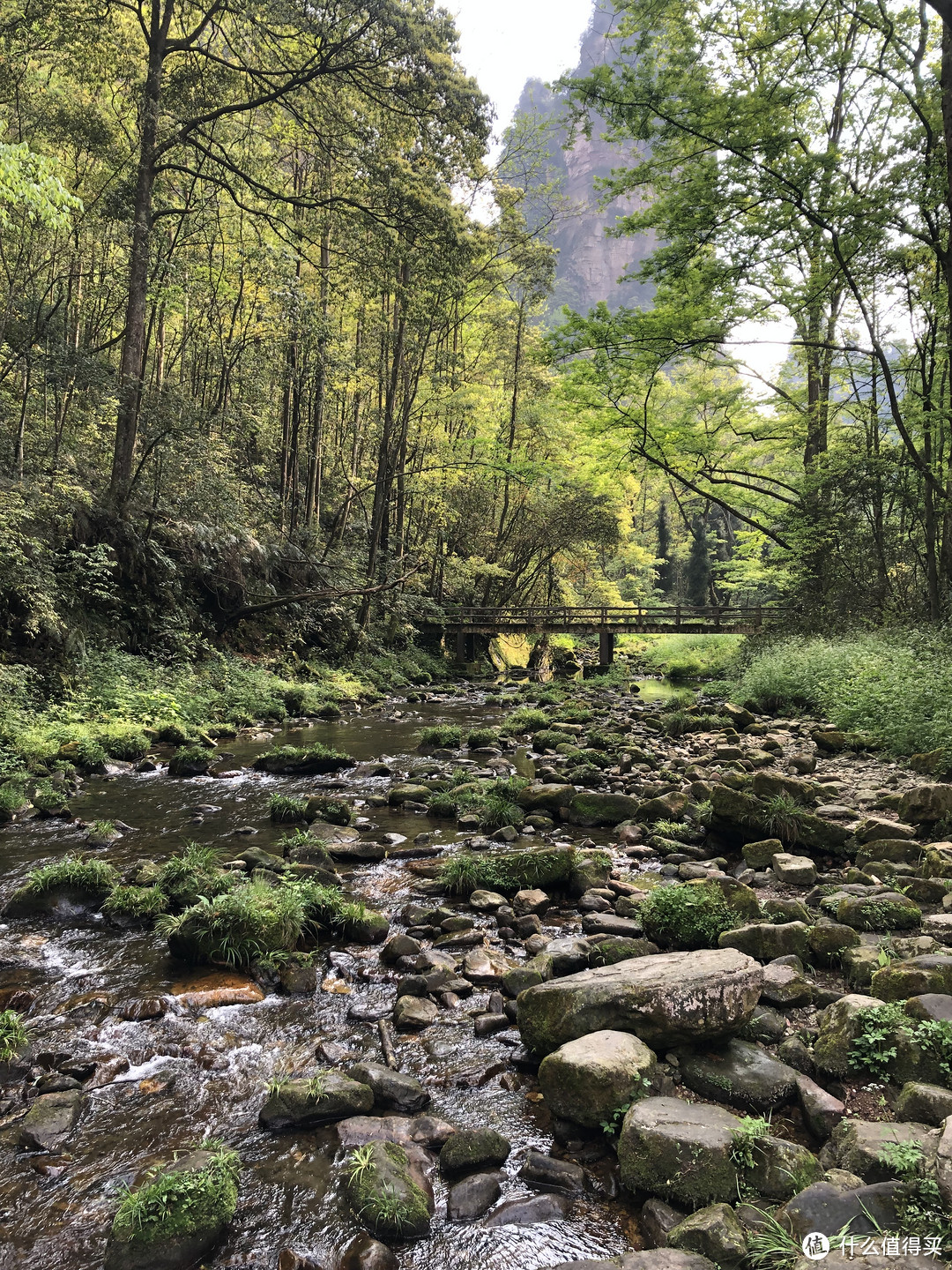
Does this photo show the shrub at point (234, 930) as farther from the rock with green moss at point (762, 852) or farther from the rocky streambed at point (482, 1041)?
the rock with green moss at point (762, 852)

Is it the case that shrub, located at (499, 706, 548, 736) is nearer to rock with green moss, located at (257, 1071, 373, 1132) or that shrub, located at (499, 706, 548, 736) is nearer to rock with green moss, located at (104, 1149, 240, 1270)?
rock with green moss, located at (257, 1071, 373, 1132)

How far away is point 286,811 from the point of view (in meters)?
7.46

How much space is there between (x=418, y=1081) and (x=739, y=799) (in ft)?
13.7

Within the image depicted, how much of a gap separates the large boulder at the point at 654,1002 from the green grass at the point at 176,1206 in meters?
1.55

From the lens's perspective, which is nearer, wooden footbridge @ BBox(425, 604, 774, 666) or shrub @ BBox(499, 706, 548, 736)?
shrub @ BBox(499, 706, 548, 736)

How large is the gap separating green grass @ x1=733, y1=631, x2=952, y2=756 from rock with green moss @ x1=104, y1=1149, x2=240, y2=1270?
26.8ft

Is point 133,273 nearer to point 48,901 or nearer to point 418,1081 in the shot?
point 48,901

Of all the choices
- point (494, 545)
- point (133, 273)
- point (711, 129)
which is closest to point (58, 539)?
point (133, 273)

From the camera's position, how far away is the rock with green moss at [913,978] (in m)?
3.14

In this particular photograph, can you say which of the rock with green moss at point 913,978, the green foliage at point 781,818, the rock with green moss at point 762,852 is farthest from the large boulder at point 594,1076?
the green foliage at point 781,818

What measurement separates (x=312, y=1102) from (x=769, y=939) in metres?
2.76

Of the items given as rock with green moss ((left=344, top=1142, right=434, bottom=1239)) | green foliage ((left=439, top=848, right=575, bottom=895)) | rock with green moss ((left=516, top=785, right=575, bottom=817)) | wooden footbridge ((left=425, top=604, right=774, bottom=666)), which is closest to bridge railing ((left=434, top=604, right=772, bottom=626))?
wooden footbridge ((left=425, top=604, right=774, bottom=666))

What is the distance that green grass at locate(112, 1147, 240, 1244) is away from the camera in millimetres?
2355

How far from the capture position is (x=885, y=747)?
915 cm
